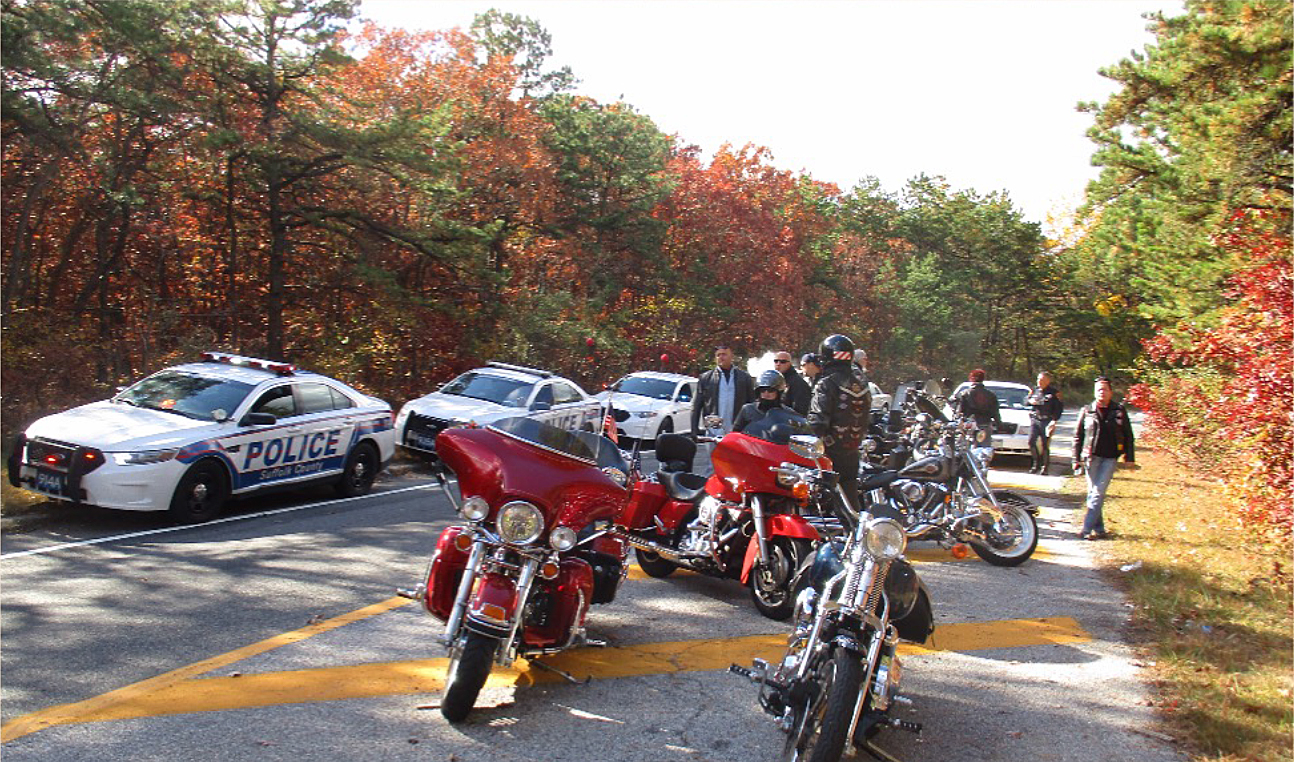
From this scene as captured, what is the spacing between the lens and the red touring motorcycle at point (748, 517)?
24.1ft

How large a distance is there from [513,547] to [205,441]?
664 centimetres

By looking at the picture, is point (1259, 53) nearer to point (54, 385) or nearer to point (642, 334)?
point (54, 385)

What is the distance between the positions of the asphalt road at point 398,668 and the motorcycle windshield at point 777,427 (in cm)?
134

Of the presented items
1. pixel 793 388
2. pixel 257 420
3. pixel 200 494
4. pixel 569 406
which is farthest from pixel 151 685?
pixel 569 406

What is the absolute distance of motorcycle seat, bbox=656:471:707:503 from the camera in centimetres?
852

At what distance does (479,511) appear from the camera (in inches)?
209

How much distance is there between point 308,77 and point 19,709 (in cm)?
1634

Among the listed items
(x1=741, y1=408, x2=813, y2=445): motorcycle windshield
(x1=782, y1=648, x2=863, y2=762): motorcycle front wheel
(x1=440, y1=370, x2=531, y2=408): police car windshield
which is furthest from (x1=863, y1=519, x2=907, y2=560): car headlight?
(x1=440, y1=370, x2=531, y2=408): police car windshield

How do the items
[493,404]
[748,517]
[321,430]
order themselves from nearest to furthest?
1. [748,517]
2. [321,430]
3. [493,404]

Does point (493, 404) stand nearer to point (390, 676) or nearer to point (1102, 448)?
point (1102, 448)

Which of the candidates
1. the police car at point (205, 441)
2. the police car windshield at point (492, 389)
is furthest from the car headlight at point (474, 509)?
the police car windshield at point (492, 389)

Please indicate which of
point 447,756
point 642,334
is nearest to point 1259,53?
point 447,756

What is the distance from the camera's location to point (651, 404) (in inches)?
863

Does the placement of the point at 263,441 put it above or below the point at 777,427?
below
